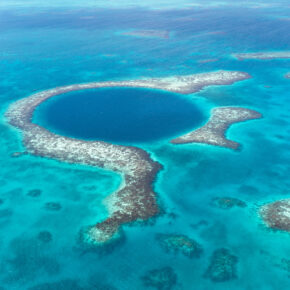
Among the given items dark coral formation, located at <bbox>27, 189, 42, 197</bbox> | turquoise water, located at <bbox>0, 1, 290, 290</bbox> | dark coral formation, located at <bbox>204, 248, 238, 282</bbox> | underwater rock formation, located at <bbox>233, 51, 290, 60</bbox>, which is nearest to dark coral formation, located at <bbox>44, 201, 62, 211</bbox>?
turquoise water, located at <bbox>0, 1, 290, 290</bbox>

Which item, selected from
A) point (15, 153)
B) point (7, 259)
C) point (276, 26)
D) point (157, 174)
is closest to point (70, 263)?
point (7, 259)

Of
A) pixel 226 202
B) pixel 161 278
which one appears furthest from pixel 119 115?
pixel 161 278

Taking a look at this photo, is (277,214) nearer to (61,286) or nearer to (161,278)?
(161,278)

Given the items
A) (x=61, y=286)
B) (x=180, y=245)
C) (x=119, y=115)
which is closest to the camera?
(x=61, y=286)

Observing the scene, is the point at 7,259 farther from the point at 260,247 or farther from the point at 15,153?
the point at 260,247

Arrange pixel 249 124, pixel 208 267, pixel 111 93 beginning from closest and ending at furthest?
pixel 208 267 → pixel 249 124 → pixel 111 93

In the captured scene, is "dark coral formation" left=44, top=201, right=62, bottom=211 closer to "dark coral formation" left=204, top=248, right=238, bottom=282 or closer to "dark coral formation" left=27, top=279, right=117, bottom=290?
"dark coral formation" left=27, top=279, right=117, bottom=290

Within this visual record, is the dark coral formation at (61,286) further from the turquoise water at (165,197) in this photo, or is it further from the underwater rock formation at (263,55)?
the underwater rock formation at (263,55)

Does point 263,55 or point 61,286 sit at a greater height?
point 263,55
